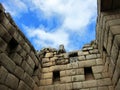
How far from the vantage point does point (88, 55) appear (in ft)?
22.4

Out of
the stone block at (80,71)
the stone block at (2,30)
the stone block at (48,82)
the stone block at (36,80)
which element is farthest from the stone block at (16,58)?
the stone block at (80,71)

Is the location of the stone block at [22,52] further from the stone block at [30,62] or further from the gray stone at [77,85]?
the gray stone at [77,85]

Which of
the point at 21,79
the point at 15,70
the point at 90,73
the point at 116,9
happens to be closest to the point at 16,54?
the point at 15,70

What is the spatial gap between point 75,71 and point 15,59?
2584mm

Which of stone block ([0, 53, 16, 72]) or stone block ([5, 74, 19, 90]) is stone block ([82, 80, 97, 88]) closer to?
stone block ([5, 74, 19, 90])

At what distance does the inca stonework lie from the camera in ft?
14.9

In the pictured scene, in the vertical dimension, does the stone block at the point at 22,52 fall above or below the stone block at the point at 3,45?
below

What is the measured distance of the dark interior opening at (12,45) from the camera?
4945mm

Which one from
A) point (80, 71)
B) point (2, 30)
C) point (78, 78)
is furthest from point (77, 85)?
point (2, 30)

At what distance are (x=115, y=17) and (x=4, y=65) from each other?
363cm

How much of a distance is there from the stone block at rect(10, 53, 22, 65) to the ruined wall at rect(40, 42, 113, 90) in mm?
1770

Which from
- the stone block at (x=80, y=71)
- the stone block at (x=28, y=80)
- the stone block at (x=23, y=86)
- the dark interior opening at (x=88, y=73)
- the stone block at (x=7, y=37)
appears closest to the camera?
the stone block at (x=7, y=37)

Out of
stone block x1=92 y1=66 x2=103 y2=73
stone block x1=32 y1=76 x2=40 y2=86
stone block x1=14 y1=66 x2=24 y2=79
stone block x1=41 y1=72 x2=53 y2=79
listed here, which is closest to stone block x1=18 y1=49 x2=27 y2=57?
stone block x1=14 y1=66 x2=24 y2=79

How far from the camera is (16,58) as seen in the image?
16.4 feet
